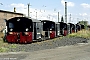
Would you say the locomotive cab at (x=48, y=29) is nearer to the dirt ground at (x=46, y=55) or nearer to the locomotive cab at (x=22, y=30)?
the locomotive cab at (x=22, y=30)

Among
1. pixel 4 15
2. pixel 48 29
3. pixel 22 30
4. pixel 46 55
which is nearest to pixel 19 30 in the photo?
pixel 22 30

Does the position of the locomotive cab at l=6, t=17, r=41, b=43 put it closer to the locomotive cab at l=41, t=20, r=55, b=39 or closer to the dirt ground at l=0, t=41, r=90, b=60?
the locomotive cab at l=41, t=20, r=55, b=39

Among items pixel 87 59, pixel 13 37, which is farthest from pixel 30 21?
pixel 87 59

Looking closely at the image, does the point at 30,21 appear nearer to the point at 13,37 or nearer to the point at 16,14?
the point at 13,37

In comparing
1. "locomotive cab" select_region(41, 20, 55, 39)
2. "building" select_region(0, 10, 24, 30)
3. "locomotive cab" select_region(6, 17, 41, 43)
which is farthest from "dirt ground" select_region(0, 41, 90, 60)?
"building" select_region(0, 10, 24, 30)

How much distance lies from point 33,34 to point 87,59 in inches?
493

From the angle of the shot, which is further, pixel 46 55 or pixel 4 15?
pixel 4 15

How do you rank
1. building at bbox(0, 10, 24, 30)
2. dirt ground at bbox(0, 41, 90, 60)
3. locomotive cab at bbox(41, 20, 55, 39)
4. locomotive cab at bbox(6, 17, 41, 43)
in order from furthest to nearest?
building at bbox(0, 10, 24, 30)
locomotive cab at bbox(41, 20, 55, 39)
locomotive cab at bbox(6, 17, 41, 43)
dirt ground at bbox(0, 41, 90, 60)

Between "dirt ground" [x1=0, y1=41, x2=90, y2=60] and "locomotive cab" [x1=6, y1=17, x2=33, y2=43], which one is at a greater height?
"locomotive cab" [x1=6, y1=17, x2=33, y2=43]

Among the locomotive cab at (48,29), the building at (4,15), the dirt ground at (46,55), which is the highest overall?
the building at (4,15)

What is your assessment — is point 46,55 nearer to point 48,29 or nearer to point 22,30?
point 22,30

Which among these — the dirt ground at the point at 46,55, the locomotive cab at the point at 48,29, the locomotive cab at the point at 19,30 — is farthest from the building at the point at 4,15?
the dirt ground at the point at 46,55

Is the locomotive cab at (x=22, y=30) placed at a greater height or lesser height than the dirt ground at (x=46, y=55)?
greater

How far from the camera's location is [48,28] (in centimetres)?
3347
